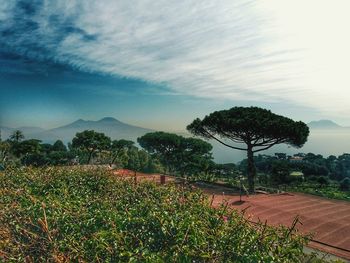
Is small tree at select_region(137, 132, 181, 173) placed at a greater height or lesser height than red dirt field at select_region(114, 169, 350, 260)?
greater

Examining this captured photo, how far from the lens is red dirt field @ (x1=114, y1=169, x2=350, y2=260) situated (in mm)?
13664

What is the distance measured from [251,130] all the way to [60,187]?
19.9 meters

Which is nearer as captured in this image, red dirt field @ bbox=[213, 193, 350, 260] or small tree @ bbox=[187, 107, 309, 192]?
red dirt field @ bbox=[213, 193, 350, 260]

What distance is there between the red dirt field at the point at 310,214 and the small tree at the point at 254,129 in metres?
4.56

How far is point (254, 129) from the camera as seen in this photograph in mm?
26516

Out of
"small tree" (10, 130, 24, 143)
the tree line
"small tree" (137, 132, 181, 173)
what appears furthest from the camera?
"small tree" (10, 130, 24, 143)

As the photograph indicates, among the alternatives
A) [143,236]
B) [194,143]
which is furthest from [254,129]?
[143,236]

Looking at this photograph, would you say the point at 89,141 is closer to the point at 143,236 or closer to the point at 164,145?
the point at 164,145

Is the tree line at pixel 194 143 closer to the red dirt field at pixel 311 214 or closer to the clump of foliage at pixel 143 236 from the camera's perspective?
the red dirt field at pixel 311 214

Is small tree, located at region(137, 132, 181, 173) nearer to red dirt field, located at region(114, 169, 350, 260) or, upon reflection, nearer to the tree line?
the tree line

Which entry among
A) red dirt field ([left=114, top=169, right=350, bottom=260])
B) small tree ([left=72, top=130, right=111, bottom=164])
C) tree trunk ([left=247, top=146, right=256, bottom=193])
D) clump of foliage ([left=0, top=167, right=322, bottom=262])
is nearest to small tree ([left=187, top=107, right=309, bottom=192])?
tree trunk ([left=247, top=146, right=256, bottom=193])

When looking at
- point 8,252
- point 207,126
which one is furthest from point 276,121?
point 8,252

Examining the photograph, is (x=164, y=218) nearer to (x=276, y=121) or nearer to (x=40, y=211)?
(x=40, y=211)

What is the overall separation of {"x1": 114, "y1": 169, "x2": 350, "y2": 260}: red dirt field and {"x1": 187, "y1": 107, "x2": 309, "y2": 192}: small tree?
4564mm
